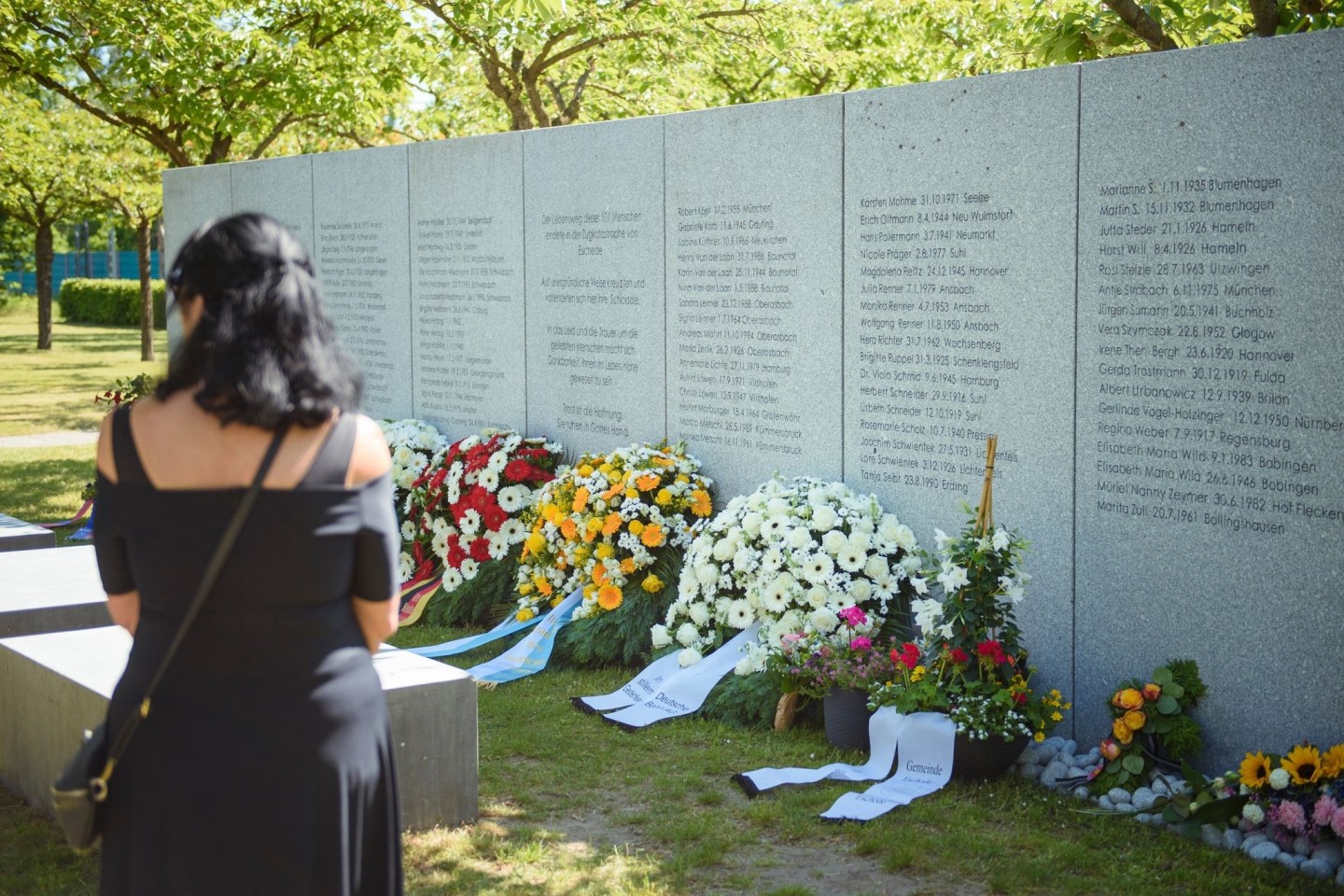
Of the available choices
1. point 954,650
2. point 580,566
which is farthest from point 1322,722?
point 580,566

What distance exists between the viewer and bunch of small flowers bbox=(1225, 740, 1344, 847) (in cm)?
487

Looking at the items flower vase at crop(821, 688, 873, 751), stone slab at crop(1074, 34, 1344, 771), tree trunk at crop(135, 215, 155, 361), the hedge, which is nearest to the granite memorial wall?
stone slab at crop(1074, 34, 1344, 771)

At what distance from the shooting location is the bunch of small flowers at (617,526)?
305 inches

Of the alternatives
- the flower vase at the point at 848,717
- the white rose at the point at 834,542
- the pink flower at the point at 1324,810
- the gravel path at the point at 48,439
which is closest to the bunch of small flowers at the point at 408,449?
the white rose at the point at 834,542

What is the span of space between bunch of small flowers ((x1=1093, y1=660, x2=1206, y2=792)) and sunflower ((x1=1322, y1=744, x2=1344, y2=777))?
593mm

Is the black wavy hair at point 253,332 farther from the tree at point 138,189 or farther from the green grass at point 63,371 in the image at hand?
the tree at point 138,189

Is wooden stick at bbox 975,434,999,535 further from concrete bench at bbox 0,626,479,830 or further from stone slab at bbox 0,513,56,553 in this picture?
stone slab at bbox 0,513,56,553

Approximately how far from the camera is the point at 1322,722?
17.6ft

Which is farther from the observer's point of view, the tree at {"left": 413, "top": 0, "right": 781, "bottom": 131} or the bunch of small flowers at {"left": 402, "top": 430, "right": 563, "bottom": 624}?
the tree at {"left": 413, "top": 0, "right": 781, "bottom": 131}

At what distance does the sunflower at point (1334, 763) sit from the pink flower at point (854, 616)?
1941 millimetres

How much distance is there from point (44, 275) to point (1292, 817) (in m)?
31.5

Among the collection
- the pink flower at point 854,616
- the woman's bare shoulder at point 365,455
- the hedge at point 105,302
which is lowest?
the pink flower at point 854,616

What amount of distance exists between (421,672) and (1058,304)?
3051 millimetres

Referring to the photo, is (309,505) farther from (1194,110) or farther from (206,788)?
(1194,110)
